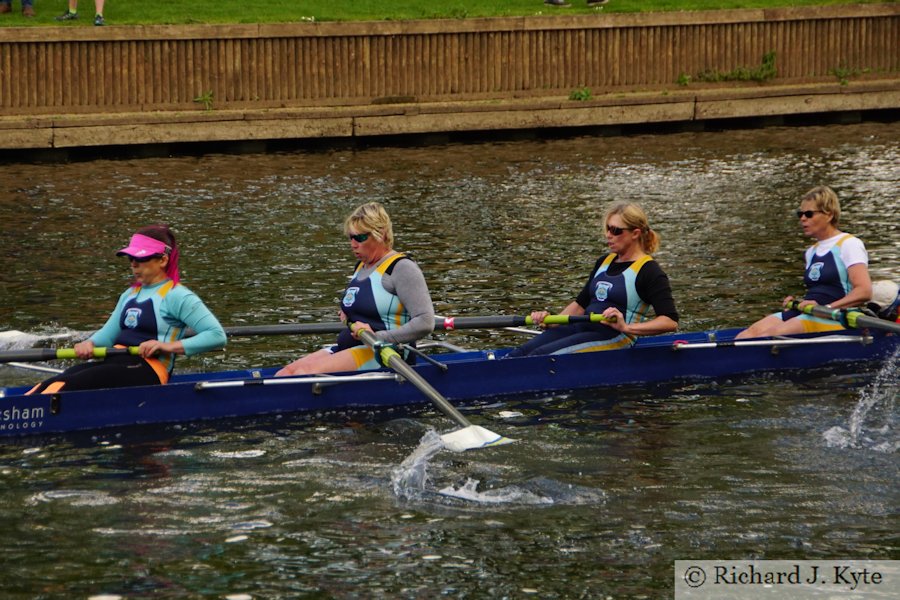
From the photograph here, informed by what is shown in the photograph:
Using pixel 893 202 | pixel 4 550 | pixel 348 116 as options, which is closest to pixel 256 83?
pixel 348 116

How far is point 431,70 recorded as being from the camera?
25578mm

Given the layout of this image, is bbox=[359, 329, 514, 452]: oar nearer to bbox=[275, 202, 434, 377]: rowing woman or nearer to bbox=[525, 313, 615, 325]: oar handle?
bbox=[275, 202, 434, 377]: rowing woman

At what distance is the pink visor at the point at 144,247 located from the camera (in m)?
9.44

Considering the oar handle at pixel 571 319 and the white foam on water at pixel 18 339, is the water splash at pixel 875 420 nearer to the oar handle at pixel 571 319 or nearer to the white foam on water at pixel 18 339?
the oar handle at pixel 571 319

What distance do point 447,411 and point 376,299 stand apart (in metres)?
1.20

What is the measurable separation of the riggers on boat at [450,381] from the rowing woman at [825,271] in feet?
0.67

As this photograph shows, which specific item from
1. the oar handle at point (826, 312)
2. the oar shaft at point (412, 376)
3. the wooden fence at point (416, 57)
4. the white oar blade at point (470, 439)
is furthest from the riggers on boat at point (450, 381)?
the wooden fence at point (416, 57)

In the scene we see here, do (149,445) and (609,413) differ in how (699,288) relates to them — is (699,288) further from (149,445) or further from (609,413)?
(149,445)

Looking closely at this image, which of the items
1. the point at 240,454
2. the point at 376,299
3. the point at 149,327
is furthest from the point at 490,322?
the point at 149,327

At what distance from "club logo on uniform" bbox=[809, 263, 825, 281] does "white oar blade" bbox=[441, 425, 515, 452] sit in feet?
12.1

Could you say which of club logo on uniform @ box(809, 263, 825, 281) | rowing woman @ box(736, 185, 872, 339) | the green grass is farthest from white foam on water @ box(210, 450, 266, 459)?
the green grass

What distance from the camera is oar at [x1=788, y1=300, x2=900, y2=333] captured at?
11.1 metres

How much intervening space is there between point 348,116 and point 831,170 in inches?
318

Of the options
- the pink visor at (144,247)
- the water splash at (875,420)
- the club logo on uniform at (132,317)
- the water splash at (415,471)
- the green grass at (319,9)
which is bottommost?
the water splash at (415,471)
